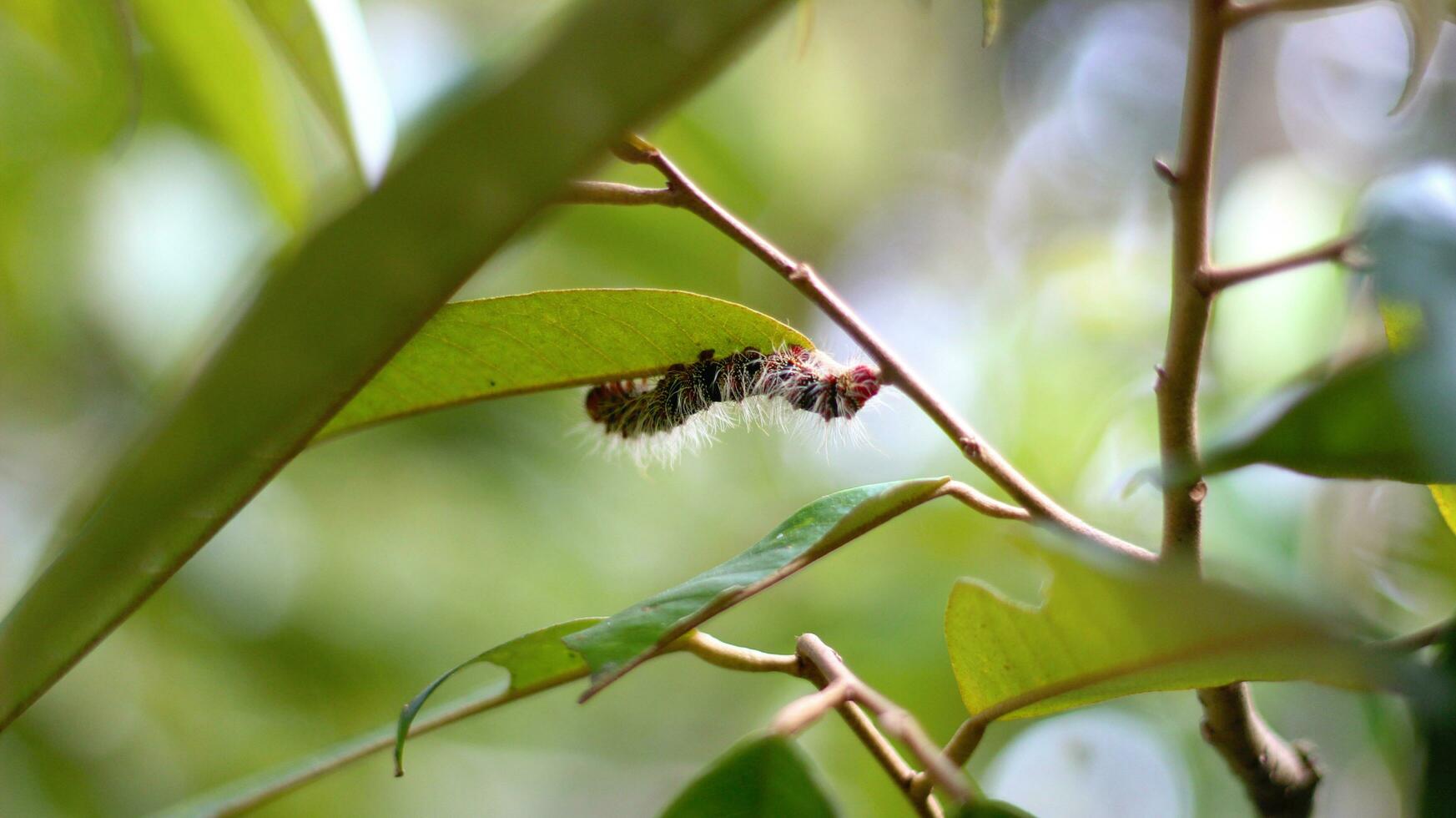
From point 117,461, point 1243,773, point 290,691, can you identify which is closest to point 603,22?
point 117,461

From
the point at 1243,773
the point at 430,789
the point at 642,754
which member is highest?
the point at 1243,773

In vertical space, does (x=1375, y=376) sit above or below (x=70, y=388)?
above

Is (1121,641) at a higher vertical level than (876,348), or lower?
lower

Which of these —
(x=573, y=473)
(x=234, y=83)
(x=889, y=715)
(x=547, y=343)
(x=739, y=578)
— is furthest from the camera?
(x=573, y=473)

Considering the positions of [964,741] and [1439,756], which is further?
[964,741]

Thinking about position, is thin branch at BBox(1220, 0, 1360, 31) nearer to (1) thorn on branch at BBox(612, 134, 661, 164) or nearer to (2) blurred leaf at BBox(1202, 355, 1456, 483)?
(2) blurred leaf at BBox(1202, 355, 1456, 483)

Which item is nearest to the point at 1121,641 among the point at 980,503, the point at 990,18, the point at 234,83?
the point at 980,503

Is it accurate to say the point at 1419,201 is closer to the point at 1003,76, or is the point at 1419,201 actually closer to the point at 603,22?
the point at 603,22

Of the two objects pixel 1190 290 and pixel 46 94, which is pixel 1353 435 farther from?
pixel 46 94
